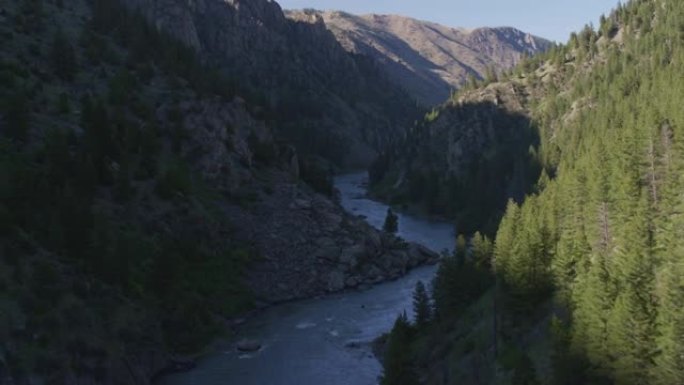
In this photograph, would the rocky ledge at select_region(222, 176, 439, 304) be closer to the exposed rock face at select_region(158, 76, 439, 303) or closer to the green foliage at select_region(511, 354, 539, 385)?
the exposed rock face at select_region(158, 76, 439, 303)

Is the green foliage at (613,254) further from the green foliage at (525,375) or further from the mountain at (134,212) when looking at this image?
the mountain at (134,212)

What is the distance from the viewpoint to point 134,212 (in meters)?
90.6

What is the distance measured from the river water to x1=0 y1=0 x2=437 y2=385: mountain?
3.01 metres

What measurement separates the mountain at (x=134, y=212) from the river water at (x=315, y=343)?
119 inches

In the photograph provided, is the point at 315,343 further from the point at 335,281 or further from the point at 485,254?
the point at 335,281

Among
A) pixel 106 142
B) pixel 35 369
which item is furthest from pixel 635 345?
pixel 106 142

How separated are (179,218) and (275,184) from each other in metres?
24.3

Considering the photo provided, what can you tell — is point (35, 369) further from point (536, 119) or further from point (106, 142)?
point (536, 119)

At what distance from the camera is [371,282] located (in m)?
102

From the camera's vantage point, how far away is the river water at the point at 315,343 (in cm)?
6825

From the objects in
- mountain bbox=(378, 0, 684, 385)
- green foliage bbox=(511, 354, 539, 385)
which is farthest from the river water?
green foliage bbox=(511, 354, 539, 385)

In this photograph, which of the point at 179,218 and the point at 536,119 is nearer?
the point at 179,218

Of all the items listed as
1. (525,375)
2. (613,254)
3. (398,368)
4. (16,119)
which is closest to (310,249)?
(16,119)

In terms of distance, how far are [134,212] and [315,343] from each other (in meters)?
29.3
